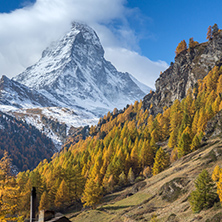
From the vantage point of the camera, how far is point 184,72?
14775 cm

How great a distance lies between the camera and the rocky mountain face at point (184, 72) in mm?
133375

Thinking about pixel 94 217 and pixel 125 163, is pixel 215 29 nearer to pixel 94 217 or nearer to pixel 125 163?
pixel 125 163

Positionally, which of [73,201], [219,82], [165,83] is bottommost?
[73,201]

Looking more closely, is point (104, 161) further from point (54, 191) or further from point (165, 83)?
point (165, 83)

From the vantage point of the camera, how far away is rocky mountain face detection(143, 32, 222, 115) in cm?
13338

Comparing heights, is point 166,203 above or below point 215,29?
below

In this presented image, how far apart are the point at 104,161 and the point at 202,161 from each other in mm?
46304

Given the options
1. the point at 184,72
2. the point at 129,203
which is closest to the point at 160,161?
the point at 129,203

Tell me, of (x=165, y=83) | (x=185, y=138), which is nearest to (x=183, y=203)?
(x=185, y=138)

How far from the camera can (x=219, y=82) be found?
108 metres

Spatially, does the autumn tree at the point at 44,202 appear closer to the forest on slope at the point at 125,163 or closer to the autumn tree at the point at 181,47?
the forest on slope at the point at 125,163

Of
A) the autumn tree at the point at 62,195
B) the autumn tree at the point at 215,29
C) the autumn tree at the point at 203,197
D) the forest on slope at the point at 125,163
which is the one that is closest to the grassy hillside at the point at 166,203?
the autumn tree at the point at 203,197

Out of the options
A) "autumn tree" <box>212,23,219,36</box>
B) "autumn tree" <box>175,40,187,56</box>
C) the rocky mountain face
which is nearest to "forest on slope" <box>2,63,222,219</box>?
the rocky mountain face

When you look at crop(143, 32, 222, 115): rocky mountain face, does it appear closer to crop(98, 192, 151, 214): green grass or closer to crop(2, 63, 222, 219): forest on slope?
crop(2, 63, 222, 219): forest on slope
